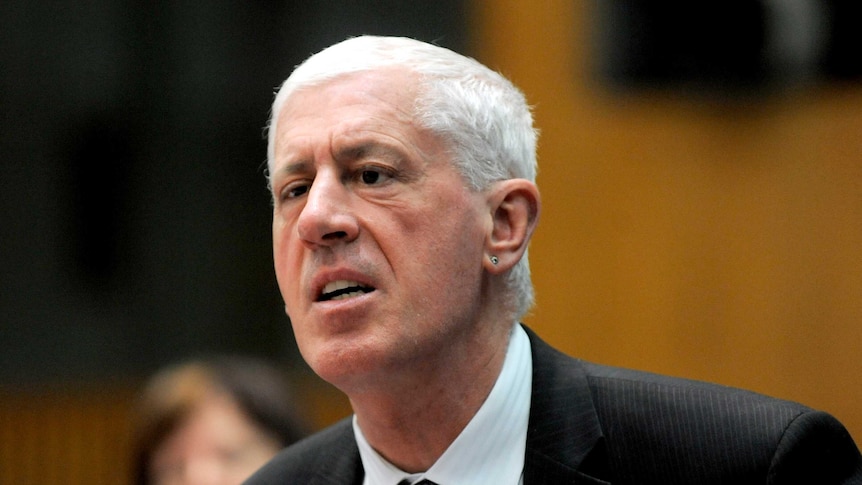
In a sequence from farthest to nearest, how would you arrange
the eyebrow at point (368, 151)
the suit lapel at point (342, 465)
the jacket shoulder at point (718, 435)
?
the suit lapel at point (342, 465)
the eyebrow at point (368, 151)
the jacket shoulder at point (718, 435)

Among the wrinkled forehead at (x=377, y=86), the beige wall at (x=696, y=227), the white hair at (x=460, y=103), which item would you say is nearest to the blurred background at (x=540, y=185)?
the beige wall at (x=696, y=227)

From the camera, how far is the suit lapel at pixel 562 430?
8.51 ft

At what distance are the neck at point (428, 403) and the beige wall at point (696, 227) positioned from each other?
376 cm

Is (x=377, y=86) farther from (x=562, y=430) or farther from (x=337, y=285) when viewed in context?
(x=562, y=430)

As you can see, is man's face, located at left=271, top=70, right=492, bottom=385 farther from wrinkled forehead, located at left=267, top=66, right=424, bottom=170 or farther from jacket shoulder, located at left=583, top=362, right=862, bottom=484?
jacket shoulder, located at left=583, top=362, right=862, bottom=484

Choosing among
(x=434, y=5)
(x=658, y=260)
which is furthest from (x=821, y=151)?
(x=434, y=5)

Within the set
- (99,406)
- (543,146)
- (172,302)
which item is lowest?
(99,406)

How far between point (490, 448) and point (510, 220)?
21.5 inches

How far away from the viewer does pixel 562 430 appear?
267cm

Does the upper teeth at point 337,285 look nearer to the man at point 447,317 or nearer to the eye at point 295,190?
the man at point 447,317

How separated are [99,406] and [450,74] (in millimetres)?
5269

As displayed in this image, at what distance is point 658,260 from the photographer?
21.2 ft

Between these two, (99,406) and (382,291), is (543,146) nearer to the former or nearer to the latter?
(99,406)

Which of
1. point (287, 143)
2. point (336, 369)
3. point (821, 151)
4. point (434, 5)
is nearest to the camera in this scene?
point (336, 369)
